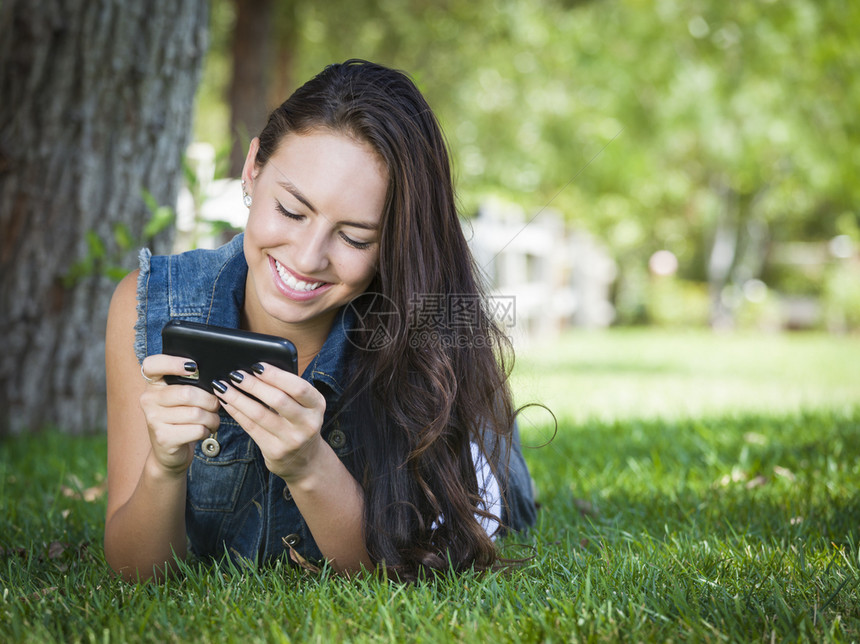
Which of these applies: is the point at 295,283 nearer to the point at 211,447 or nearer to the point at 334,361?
the point at 334,361

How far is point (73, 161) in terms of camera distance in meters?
3.79

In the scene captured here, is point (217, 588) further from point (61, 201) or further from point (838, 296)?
point (838, 296)

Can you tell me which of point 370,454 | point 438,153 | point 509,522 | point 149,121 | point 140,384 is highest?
point 149,121

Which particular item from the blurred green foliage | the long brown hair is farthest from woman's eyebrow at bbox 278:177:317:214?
the blurred green foliage

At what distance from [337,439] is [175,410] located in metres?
0.55

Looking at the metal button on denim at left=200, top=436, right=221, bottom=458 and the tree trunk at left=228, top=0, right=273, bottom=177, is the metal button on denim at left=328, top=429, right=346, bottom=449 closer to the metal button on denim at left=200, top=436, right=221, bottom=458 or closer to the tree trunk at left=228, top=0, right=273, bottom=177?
the metal button on denim at left=200, top=436, right=221, bottom=458

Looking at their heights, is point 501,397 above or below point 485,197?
below

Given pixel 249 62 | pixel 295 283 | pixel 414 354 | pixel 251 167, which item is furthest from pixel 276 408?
pixel 249 62

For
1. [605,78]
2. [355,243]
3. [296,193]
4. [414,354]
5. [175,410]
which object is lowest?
[175,410]

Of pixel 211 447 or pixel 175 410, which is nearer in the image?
pixel 175 410

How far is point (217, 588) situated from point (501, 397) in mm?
909

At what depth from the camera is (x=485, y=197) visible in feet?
34.7

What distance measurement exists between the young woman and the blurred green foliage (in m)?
6.73

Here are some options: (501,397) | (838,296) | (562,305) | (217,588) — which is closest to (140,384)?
(217,588)
